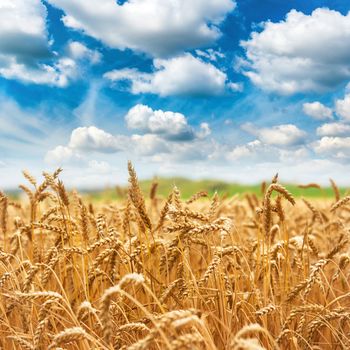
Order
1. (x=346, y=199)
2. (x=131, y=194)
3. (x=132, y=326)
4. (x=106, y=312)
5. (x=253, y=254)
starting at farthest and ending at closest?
(x=253, y=254)
(x=346, y=199)
(x=131, y=194)
(x=132, y=326)
(x=106, y=312)

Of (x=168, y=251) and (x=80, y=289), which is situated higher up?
(x=168, y=251)

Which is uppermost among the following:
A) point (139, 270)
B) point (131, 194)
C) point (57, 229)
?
point (131, 194)

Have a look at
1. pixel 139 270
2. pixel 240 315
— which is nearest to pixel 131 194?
pixel 139 270

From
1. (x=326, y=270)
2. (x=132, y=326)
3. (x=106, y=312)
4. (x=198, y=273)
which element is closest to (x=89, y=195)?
(x=326, y=270)

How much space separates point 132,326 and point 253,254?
2.57 m

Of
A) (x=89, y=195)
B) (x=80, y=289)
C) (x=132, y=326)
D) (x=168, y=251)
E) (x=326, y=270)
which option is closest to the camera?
(x=132, y=326)

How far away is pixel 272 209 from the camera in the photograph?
3650mm

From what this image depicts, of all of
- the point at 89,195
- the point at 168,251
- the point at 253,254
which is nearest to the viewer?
the point at 168,251

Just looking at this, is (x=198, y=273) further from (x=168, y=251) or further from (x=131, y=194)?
(x=131, y=194)

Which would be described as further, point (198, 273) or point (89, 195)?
point (89, 195)

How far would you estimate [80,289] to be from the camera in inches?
152

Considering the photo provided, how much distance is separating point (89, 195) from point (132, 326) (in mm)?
9274

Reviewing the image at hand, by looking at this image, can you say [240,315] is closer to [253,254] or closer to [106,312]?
[253,254]

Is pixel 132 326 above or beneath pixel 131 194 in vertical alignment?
beneath
